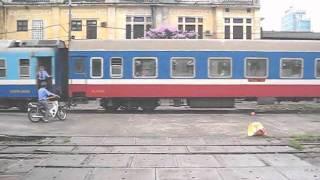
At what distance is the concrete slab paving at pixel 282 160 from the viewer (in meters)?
11.7

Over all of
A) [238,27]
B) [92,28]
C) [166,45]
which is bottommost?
[166,45]

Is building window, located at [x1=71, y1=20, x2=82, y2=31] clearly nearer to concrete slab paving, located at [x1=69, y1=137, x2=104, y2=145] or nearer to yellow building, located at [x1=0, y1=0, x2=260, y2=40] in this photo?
yellow building, located at [x1=0, y1=0, x2=260, y2=40]

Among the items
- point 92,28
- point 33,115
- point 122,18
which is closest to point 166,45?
point 33,115

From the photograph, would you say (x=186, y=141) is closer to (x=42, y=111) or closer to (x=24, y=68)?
(x=42, y=111)

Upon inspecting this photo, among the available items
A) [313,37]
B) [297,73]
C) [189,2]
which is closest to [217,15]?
[189,2]

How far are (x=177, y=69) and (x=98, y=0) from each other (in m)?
24.0

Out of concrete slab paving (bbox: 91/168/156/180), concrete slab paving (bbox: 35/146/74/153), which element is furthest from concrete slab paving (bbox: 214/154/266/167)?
concrete slab paving (bbox: 35/146/74/153)

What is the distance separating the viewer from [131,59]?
2684cm

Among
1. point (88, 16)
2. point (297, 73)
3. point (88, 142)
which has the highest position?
point (88, 16)

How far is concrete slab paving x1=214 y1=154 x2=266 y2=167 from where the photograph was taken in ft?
38.4

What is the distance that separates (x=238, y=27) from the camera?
5044 centimetres

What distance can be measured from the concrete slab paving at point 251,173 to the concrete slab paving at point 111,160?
208cm

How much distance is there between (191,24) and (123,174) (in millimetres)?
40138

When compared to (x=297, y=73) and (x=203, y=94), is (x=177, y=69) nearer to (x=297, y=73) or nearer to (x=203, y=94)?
(x=203, y=94)
